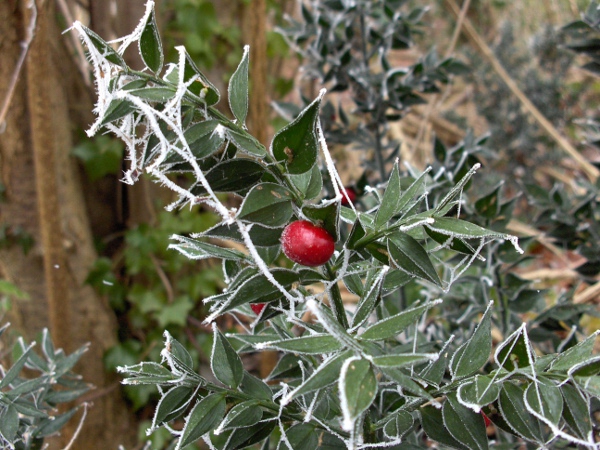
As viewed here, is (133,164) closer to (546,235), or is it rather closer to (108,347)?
(546,235)

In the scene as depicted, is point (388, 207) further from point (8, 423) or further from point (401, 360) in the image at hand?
point (8, 423)

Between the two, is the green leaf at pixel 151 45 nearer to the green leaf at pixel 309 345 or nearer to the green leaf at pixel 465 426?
the green leaf at pixel 309 345

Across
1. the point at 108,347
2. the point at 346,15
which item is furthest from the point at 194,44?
the point at 108,347

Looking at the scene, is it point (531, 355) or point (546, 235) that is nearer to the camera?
point (531, 355)

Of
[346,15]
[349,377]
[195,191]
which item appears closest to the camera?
[349,377]

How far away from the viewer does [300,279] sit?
0.39m

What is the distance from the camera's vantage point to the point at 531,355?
38cm

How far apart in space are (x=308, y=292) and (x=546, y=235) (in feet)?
1.79

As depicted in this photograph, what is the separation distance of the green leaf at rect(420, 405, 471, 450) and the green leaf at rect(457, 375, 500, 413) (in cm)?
4

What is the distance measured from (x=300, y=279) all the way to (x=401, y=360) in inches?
4.1

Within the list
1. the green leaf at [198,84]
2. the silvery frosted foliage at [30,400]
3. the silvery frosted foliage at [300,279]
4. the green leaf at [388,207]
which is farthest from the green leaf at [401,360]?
the silvery frosted foliage at [30,400]

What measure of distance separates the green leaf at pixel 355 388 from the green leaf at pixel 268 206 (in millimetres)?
106

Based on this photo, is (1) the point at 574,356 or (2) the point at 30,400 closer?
(1) the point at 574,356

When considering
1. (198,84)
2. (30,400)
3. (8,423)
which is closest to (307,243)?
(198,84)
